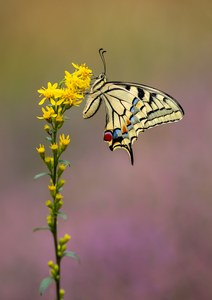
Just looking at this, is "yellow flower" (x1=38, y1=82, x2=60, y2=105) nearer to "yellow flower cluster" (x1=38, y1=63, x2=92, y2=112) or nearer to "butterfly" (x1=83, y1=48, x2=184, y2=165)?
"yellow flower cluster" (x1=38, y1=63, x2=92, y2=112)

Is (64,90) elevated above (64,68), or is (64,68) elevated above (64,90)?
(64,68)

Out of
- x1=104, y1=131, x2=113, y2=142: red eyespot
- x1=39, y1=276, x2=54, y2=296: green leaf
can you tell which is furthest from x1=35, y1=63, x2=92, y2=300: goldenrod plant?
x1=104, y1=131, x2=113, y2=142: red eyespot

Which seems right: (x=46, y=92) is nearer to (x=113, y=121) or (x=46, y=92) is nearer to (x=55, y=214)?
(x=55, y=214)

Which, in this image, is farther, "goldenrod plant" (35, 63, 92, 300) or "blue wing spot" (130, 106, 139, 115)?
"blue wing spot" (130, 106, 139, 115)

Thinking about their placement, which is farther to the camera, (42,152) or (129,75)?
(129,75)

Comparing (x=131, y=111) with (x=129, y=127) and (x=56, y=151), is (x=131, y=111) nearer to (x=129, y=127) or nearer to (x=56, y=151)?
(x=129, y=127)

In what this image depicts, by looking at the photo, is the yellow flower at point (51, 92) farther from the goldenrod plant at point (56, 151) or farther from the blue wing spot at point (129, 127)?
the blue wing spot at point (129, 127)

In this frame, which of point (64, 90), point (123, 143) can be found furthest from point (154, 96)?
point (64, 90)

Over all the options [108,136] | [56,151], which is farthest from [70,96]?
[108,136]
